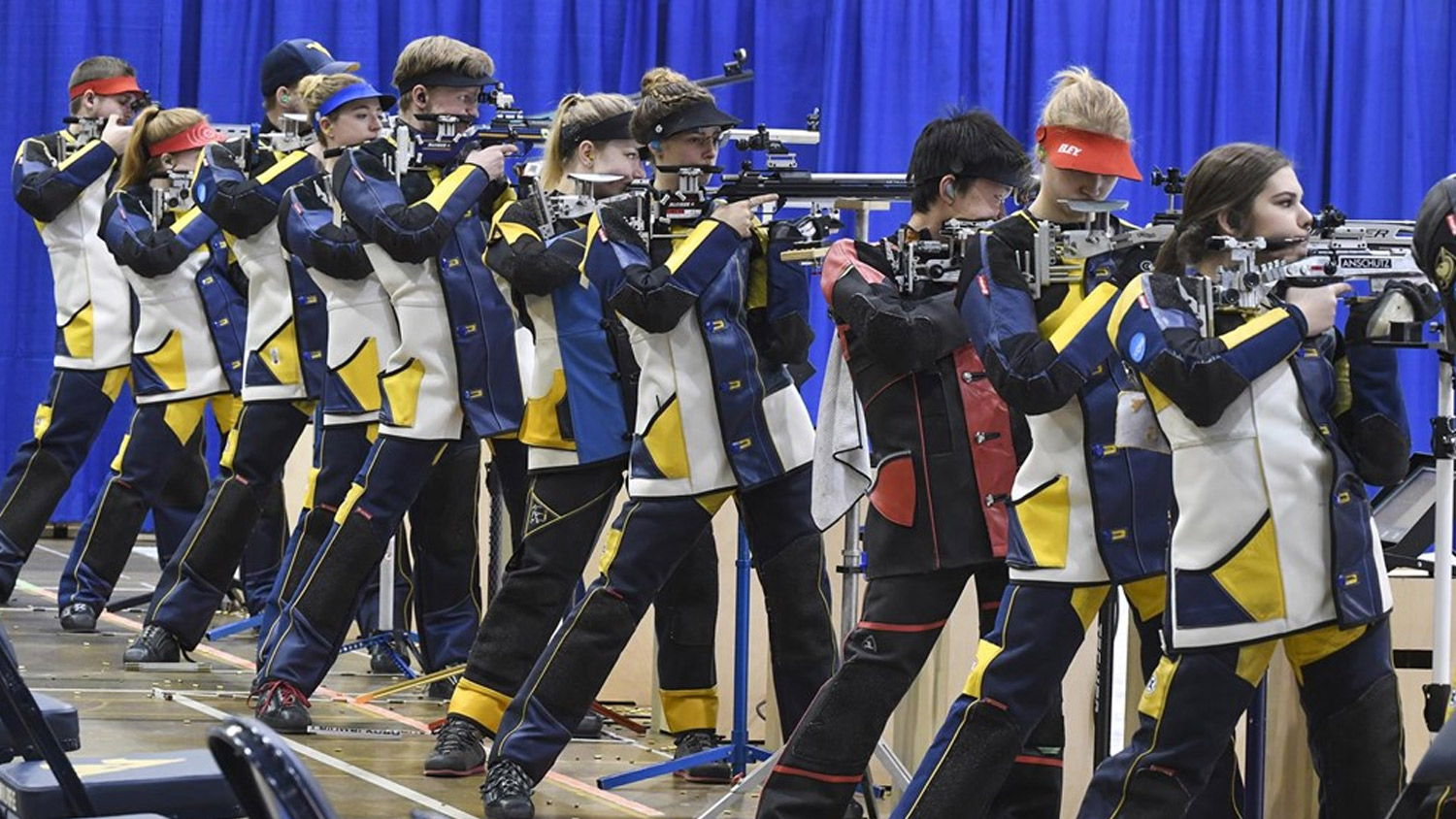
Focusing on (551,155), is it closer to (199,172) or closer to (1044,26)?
(199,172)

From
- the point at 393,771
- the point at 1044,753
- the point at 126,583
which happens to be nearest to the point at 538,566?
the point at 393,771

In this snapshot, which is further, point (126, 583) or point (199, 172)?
point (126, 583)

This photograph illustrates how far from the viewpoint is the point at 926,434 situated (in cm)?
441

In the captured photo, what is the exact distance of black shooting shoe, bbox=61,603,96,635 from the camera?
7840mm

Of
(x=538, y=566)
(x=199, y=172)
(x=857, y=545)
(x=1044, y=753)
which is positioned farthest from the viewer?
(x=199, y=172)

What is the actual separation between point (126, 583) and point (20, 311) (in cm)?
205

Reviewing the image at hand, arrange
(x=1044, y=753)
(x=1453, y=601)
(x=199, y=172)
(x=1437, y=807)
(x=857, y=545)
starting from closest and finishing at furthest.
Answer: (x=1437, y=807) < (x=1044, y=753) < (x=1453, y=601) < (x=857, y=545) < (x=199, y=172)

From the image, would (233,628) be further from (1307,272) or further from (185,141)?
(1307,272)

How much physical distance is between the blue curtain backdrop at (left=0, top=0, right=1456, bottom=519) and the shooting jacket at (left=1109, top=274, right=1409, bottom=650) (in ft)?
22.2

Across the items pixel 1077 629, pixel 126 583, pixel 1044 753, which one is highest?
pixel 1077 629

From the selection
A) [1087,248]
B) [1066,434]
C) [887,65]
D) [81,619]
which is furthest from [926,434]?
[887,65]

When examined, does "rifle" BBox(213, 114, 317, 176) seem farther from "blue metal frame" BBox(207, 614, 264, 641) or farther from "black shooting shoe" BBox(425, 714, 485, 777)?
"black shooting shoe" BBox(425, 714, 485, 777)

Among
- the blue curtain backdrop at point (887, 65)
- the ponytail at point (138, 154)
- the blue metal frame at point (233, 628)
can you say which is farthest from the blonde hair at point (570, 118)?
the blue curtain backdrop at point (887, 65)

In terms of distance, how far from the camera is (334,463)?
21.1ft
